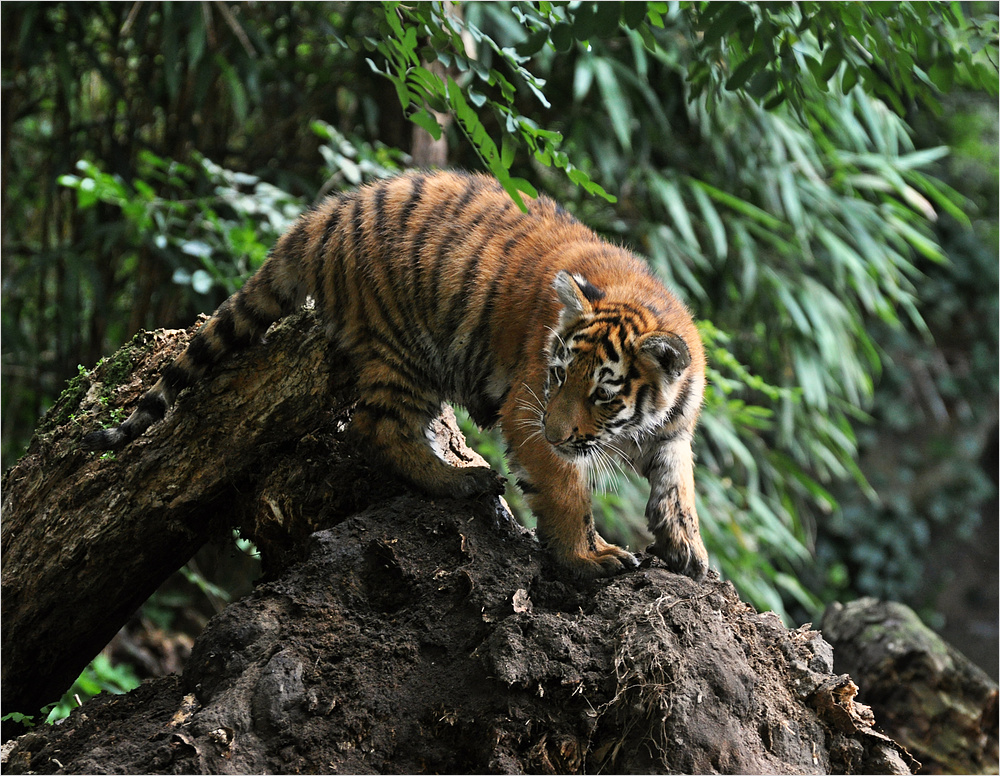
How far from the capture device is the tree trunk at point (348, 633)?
2135 mm

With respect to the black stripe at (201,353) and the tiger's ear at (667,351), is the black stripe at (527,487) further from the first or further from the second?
the black stripe at (201,353)

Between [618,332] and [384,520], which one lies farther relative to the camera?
[618,332]

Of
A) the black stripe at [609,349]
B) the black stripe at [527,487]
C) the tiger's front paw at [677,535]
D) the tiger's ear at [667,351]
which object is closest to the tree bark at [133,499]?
the black stripe at [527,487]

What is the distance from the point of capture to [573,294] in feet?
9.52

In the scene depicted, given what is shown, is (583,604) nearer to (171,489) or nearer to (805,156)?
(171,489)

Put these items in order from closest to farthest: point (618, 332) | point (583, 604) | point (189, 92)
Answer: point (583, 604)
point (618, 332)
point (189, 92)

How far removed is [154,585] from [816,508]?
7.58m

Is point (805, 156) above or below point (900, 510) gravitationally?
above

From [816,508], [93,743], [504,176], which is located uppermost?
[504,176]

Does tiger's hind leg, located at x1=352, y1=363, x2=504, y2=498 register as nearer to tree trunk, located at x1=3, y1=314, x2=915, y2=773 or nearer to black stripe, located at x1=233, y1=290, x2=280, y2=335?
tree trunk, located at x1=3, y1=314, x2=915, y2=773

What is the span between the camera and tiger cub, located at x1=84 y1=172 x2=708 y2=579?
2.85m

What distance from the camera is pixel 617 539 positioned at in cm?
613

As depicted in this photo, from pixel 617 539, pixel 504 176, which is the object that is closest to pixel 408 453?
pixel 504 176

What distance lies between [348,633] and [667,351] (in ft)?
4.41
